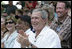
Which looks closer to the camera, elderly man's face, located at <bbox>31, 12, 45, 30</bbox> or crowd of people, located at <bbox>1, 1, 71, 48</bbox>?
crowd of people, located at <bbox>1, 1, 71, 48</bbox>

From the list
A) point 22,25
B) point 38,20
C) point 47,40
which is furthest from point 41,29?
point 22,25

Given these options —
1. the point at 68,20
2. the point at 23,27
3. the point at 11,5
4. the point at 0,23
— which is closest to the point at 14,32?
the point at 23,27

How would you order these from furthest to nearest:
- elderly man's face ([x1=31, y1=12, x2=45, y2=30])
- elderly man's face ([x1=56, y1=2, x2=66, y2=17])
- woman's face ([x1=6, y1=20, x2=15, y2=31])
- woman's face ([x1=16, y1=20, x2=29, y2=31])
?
1. woman's face ([x1=6, y1=20, x2=15, y2=31])
2. woman's face ([x1=16, y1=20, x2=29, y2=31])
3. elderly man's face ([x1=56, y1=2, x2=66, y2=17])
4. elderly man's face ([x1=31, y1=12, x2=45, y2=30])

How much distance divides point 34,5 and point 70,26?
445 cm

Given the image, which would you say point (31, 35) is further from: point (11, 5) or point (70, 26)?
point (11, 5)

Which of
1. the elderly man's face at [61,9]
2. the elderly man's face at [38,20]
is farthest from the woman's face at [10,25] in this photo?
the elderly man's face at [38,20]

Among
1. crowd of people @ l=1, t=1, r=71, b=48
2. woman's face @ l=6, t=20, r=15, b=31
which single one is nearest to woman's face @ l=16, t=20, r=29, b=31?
crowd of people @ l=1, t=1, r=71, b=48

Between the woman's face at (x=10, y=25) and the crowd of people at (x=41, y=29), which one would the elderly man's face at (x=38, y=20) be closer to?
the crowd of people at (x=41, y=29)

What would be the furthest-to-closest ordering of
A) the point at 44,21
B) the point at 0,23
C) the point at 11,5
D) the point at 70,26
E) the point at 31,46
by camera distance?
1. the point at 11,5
2. the point at 0,23
3. the point at 70,26
4. the point at 44,21
5. the point at 31,46

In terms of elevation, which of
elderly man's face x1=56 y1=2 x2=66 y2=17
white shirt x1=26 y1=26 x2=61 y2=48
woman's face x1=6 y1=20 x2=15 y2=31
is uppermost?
elderly man's face x1=56 y1=2 x2=66 y2=17

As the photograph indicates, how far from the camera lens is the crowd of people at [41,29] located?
5250 mm

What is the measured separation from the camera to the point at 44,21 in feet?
18.3

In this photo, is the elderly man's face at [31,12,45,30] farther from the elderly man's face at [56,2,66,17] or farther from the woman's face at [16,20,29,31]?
the woman's face at [16,20,29,31]

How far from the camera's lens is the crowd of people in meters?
5.25
